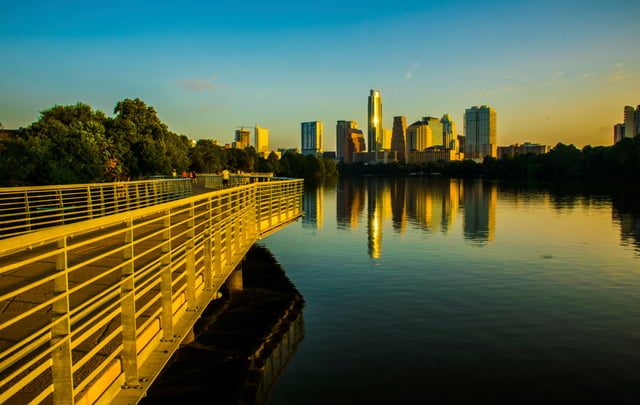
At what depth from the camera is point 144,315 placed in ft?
19.5

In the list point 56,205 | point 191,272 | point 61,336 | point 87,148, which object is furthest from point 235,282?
point 87,148

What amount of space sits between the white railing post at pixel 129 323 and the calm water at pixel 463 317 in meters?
4.31

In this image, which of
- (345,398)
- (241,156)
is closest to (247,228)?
(345,398)

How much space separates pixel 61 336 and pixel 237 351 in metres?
7.49

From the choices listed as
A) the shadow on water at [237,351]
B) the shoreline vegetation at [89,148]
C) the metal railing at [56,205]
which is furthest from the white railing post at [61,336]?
the shoreline vegetation at [89,148]

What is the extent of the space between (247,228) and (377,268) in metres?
6.14

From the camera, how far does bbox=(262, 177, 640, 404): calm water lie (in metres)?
8.96

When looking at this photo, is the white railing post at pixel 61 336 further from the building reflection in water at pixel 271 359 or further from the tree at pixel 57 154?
the tree at pixel 57 154

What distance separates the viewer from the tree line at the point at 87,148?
26.3m

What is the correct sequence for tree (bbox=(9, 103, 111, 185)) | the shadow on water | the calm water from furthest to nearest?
1. tree (bbox=(9, 103, 111, 185))
2. the calm water
3. the shadow on water

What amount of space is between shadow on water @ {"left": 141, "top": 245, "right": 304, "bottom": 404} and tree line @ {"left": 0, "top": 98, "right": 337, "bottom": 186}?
17.6 meters

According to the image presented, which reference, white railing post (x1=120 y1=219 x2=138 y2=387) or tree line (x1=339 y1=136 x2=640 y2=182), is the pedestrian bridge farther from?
tree line (x1=339 y1=136 x2=640 y2=182)

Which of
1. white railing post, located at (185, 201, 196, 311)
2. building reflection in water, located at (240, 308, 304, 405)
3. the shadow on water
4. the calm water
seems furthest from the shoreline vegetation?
white railing post, located at (185, 201, 196, 311)

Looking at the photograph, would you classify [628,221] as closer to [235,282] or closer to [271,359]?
[235,282]
